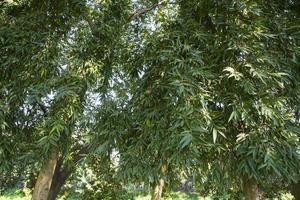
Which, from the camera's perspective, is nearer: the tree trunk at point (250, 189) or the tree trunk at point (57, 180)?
the tree trunk at point (250, 189)

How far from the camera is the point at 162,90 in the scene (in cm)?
297

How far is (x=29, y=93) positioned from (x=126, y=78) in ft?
3.82

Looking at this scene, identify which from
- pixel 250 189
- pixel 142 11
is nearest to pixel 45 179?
pixel 250 189

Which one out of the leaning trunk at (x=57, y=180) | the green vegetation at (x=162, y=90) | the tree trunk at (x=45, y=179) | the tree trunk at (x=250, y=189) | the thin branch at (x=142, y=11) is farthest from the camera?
the leaning trunk at (x=57, y=180)

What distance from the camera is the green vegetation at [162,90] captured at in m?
2.59

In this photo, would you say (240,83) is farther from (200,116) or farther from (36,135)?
(36,135)

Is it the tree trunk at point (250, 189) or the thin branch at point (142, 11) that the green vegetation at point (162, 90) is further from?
the thin branch at point (142, 11)

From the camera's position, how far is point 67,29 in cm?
369

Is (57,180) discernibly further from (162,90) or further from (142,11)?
(162,90)

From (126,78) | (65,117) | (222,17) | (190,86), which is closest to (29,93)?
(65,117)

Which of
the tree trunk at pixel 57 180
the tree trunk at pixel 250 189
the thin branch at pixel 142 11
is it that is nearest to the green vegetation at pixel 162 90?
the tree trunk at pixel 250 189

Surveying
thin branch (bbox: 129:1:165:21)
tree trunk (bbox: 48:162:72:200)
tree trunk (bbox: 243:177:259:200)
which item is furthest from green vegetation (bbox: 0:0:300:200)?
tree trunk (bbox: 48:162:72:200)

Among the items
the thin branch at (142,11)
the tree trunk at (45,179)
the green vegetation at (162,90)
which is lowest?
the tree trunk at (45,179)

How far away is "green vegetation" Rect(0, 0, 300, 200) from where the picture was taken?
2592 millimetres
